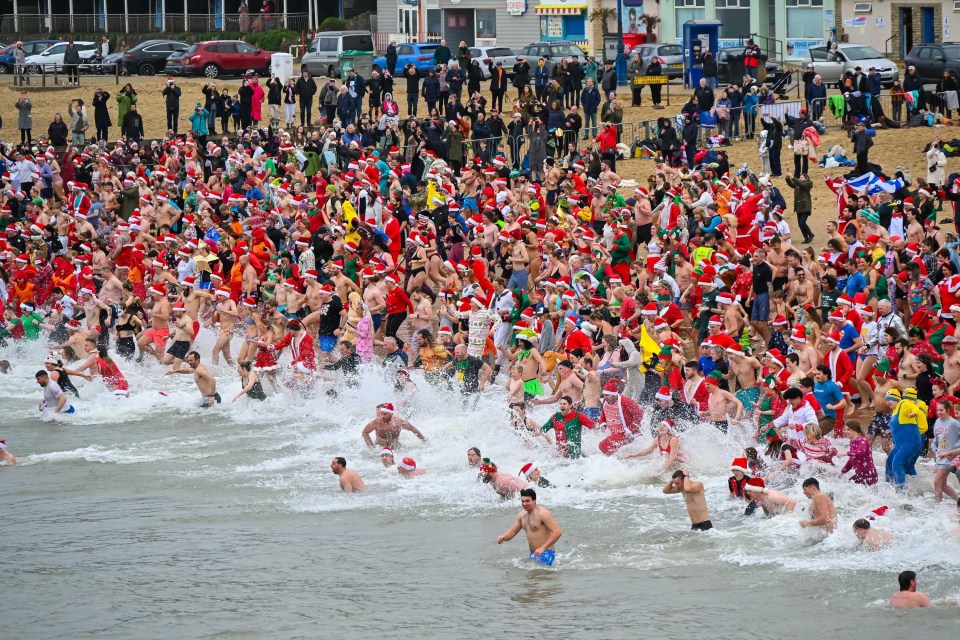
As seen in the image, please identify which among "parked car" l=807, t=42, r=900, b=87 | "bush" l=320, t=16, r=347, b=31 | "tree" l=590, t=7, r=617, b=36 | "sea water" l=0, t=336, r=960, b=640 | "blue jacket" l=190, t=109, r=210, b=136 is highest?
"bush" l=320, t=16, r=347, b=31

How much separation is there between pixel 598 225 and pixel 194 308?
6410 mm

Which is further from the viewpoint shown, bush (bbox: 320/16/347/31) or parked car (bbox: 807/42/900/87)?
bush (bbox: 320/16/347/31)

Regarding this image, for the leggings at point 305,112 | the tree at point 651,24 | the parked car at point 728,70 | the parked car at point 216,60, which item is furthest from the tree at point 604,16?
the leggings at point 305,112

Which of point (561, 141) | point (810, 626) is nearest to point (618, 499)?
point (810, 626)

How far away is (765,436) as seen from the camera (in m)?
15.7

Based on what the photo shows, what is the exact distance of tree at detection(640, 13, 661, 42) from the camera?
1812 inches

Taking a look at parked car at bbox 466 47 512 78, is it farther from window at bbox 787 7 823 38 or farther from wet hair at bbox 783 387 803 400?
wet hair at bbox 783 387 803 400

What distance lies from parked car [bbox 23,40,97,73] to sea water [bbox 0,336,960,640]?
2925cm

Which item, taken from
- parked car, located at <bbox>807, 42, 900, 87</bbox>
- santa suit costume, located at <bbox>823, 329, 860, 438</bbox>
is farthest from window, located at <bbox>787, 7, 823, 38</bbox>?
santa suit costume, located at <bbox>823, 329, 860, 438</bbox>

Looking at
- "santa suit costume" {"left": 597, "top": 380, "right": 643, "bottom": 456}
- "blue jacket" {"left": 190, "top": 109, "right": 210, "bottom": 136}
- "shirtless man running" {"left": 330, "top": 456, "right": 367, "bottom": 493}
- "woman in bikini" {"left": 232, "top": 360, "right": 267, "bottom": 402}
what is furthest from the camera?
"blue jacket" {"left": 190, "top": 109, "right": 210, "bottom": 136}

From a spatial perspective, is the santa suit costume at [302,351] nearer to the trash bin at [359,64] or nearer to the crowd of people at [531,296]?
the crowd of people at [531,296]

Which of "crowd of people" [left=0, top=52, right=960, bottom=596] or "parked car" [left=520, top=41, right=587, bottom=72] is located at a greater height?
"parked car" [left=520, top=41, right=587, bottom=72]

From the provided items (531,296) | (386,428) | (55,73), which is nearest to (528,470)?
(386,428)

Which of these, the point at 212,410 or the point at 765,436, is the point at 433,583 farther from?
the point at 212,410
